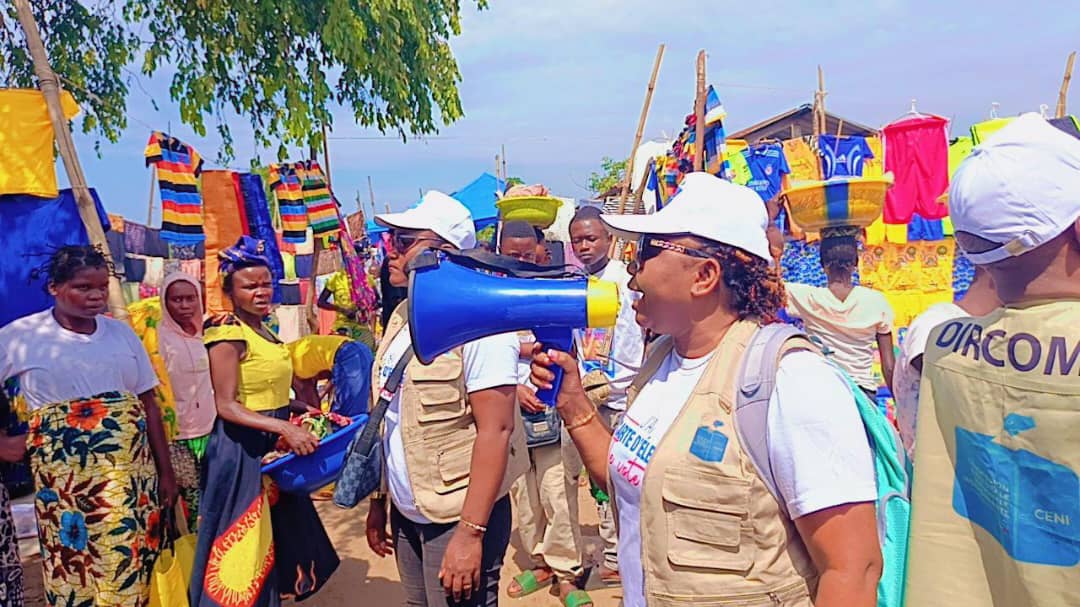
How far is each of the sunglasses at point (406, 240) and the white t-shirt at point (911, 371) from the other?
141 cm

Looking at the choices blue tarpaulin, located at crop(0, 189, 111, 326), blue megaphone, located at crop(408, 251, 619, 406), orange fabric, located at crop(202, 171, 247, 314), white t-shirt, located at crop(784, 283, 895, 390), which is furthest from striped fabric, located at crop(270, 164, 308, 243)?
blue megaphone, located at crop(408, 251, 619, 406)

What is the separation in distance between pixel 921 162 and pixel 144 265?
29.1ft

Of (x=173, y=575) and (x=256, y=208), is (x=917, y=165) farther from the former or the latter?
(x=173, y=575)

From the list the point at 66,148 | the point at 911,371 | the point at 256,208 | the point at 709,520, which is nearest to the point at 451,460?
the point at 709,520

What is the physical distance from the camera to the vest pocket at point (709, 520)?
128cm

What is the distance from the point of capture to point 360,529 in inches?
194

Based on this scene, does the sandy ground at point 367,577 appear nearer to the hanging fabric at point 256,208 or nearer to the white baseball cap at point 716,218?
the hanging fabric at point 256,208

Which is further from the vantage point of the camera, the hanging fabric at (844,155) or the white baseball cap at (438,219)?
the hanging fabric at (844,155)

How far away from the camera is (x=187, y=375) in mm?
3410

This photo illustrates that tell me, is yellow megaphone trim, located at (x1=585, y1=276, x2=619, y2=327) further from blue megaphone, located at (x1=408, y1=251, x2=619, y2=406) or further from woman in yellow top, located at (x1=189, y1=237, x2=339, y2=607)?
woman in yellow top, located at (x1=189, y1=237, x2=339, y2=607)

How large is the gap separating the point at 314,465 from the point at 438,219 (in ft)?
4.85

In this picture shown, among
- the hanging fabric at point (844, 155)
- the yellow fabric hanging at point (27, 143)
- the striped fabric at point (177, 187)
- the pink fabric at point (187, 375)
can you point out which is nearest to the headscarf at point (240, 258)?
the pink fabric at point (187, 375)

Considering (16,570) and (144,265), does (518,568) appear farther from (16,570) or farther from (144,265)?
(144,265)

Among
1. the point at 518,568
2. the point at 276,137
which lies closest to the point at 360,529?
the point at 518,568
